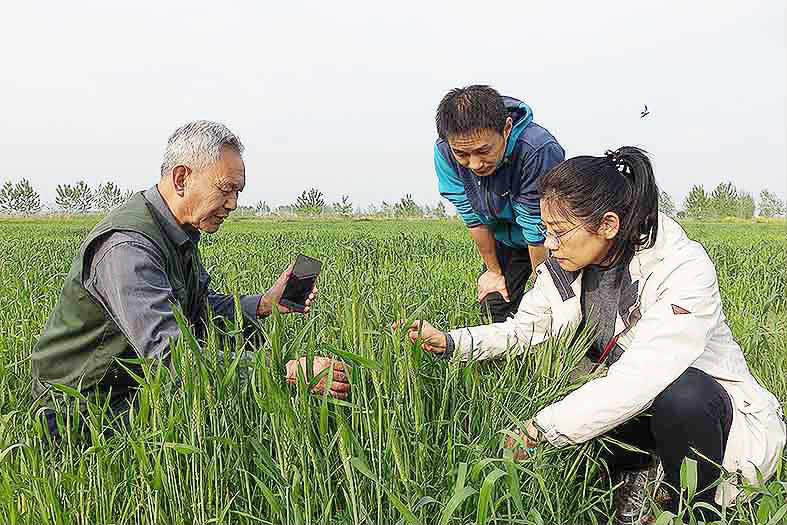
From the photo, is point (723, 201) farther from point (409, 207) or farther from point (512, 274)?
point (512, 274)

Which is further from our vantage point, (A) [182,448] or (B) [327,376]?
(B) [327,376]

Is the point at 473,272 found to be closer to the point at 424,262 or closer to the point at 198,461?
the point at 424,262

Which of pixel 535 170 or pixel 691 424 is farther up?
pixel 535 170

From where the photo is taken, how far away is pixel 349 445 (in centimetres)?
181

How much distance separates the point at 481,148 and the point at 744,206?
7302cm

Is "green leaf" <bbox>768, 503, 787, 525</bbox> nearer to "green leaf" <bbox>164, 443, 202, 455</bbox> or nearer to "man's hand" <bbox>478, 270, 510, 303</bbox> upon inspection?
"green leaf" <bbox>164, 443, 202, 455</bbox>

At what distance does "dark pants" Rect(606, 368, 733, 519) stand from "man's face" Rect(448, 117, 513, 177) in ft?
4.77

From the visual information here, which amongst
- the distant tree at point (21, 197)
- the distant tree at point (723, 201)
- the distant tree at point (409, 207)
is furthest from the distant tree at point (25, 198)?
the distant tree at point (723, 201)

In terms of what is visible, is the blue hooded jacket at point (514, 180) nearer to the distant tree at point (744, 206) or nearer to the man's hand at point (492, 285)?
the man's hand at point (492, 285)

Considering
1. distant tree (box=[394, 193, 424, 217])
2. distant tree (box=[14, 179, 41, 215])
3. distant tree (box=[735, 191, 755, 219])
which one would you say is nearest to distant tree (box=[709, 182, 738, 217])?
distant tree (box=[735, 191, 755, 219])

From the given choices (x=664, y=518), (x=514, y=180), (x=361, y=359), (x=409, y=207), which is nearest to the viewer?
(x=664, y=518)

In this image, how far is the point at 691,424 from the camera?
2.24 meters

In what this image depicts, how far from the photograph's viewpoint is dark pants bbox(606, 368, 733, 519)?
2236 mm

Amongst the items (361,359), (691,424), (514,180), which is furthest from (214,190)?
(691,424)
